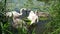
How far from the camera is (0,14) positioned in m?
1.32

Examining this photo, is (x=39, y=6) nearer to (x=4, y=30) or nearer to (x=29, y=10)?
(x=29, y=10)

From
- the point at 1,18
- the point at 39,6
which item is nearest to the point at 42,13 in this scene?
the point at 39,6

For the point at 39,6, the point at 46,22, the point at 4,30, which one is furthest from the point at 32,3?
the point at 4,30

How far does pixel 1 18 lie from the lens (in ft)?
4.35

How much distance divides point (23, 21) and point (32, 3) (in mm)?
148

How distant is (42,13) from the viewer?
4.40 ft

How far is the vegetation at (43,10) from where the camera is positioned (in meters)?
1.29

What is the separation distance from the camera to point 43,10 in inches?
53.2

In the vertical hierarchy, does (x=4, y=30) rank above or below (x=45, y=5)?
below

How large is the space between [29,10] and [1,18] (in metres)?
0.19

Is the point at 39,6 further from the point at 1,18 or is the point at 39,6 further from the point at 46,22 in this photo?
the point at 1,18

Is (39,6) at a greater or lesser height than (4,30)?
greater

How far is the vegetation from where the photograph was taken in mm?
1295

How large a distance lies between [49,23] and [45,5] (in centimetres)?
13
